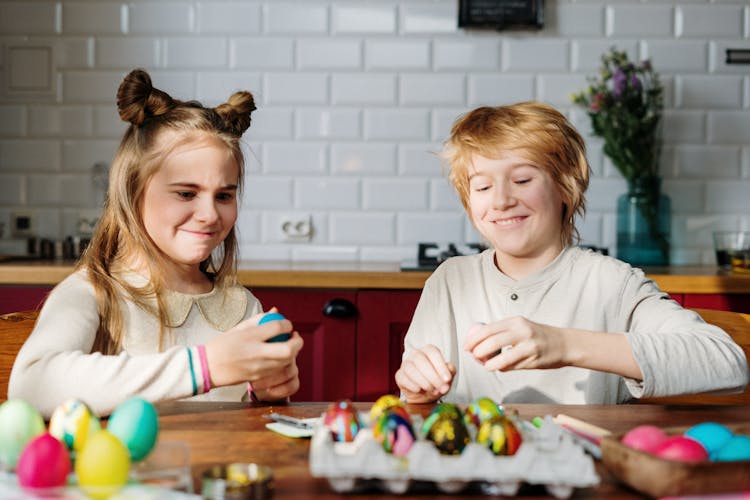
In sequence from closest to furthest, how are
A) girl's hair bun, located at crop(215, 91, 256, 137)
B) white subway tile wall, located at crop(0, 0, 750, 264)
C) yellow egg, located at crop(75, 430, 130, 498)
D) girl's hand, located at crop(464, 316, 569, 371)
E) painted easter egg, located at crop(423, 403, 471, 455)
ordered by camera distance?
yellow egg, located at crop(75, 430, 130, 498) → painted easter egg, located at crop(423, 403, 471, 455) → girl's hand, located at crop(464, 316, 569, 371) → girl's hair bun, located at crop(215, 91, 256, 137) → white subway tile wall, located at crop(0, 0, 750, 264)

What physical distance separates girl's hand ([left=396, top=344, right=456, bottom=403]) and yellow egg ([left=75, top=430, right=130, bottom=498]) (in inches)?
21.4

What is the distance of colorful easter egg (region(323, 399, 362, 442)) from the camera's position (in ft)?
3.12

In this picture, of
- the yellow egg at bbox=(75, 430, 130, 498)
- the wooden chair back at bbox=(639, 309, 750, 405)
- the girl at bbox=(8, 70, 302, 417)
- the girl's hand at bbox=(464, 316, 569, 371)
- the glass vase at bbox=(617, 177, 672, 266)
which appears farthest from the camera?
the glass vase at bbox=(617, 177, 672, 266)

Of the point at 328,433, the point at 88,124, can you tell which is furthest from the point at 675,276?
the point at 88,124

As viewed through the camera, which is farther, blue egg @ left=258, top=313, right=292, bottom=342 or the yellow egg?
blue egg @ left=258, top=313, right=292, bottom=342

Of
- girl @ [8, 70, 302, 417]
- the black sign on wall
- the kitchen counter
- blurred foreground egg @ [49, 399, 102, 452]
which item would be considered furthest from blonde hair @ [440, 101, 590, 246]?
the black sign on wall

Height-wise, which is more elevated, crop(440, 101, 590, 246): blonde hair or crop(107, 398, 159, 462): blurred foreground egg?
crop(440, 101, 590, 246): blonde hair

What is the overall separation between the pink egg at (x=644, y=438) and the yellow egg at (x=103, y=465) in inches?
19.8

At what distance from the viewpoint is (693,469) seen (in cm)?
80

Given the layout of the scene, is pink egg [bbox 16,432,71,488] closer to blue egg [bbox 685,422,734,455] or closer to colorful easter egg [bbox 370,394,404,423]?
colorful easter egg [bbox 370,394,404,423]

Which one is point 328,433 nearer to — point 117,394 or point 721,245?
point 117,394

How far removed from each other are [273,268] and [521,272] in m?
0.94

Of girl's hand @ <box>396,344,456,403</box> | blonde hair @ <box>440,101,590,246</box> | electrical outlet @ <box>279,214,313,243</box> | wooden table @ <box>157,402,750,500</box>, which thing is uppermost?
blonde hair @ <box>440,101,590,246</box>

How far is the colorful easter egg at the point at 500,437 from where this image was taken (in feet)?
2.85
